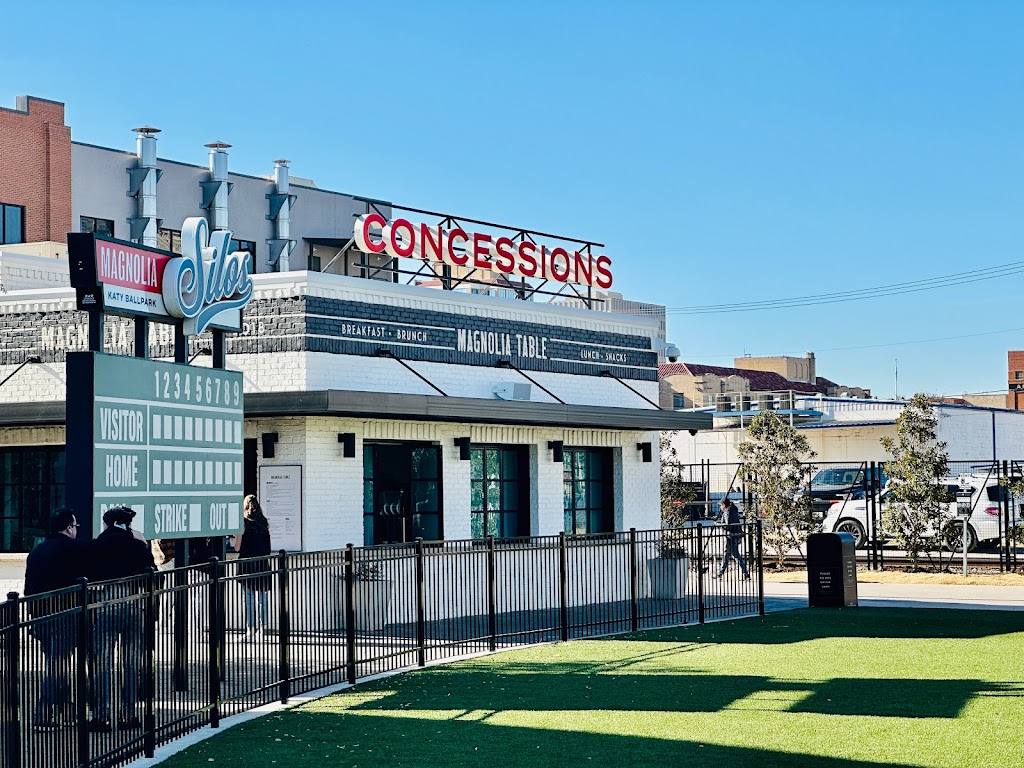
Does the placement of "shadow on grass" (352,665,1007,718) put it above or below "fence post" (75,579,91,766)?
below

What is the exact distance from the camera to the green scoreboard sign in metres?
12.8

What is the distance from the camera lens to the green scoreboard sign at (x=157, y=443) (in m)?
12.8

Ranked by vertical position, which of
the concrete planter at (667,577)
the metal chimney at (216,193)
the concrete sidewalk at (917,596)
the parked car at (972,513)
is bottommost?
the concrete sidewalk at (917,596)

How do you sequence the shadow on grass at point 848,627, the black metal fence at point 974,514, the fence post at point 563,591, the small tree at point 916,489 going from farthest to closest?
1. the black metal fence at point 974,514
2. the small tree at point 916,489
3. the shadow on grass at point 848,627
4. the fence post at point 563,591

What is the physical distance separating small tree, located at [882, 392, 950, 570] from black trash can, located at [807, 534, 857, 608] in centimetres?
828

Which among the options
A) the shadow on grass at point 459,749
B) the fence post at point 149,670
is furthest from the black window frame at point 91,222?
the fence post at point 149,670

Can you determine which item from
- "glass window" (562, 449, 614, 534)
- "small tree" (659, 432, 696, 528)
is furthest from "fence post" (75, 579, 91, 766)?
"small tree" (659, 432, 696, 528)

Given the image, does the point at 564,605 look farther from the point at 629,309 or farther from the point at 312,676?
the point at 629,309

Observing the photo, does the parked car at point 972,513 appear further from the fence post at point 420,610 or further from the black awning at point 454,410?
the fence post at point 420,610

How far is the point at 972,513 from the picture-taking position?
3412 centimetres

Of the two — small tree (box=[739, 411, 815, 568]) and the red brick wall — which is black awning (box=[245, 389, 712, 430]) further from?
the red brick wall

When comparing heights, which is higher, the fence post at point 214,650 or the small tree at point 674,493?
the small tree at point 674,493

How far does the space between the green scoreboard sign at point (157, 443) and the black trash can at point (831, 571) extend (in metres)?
10.6

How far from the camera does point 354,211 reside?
48281 millimetres
